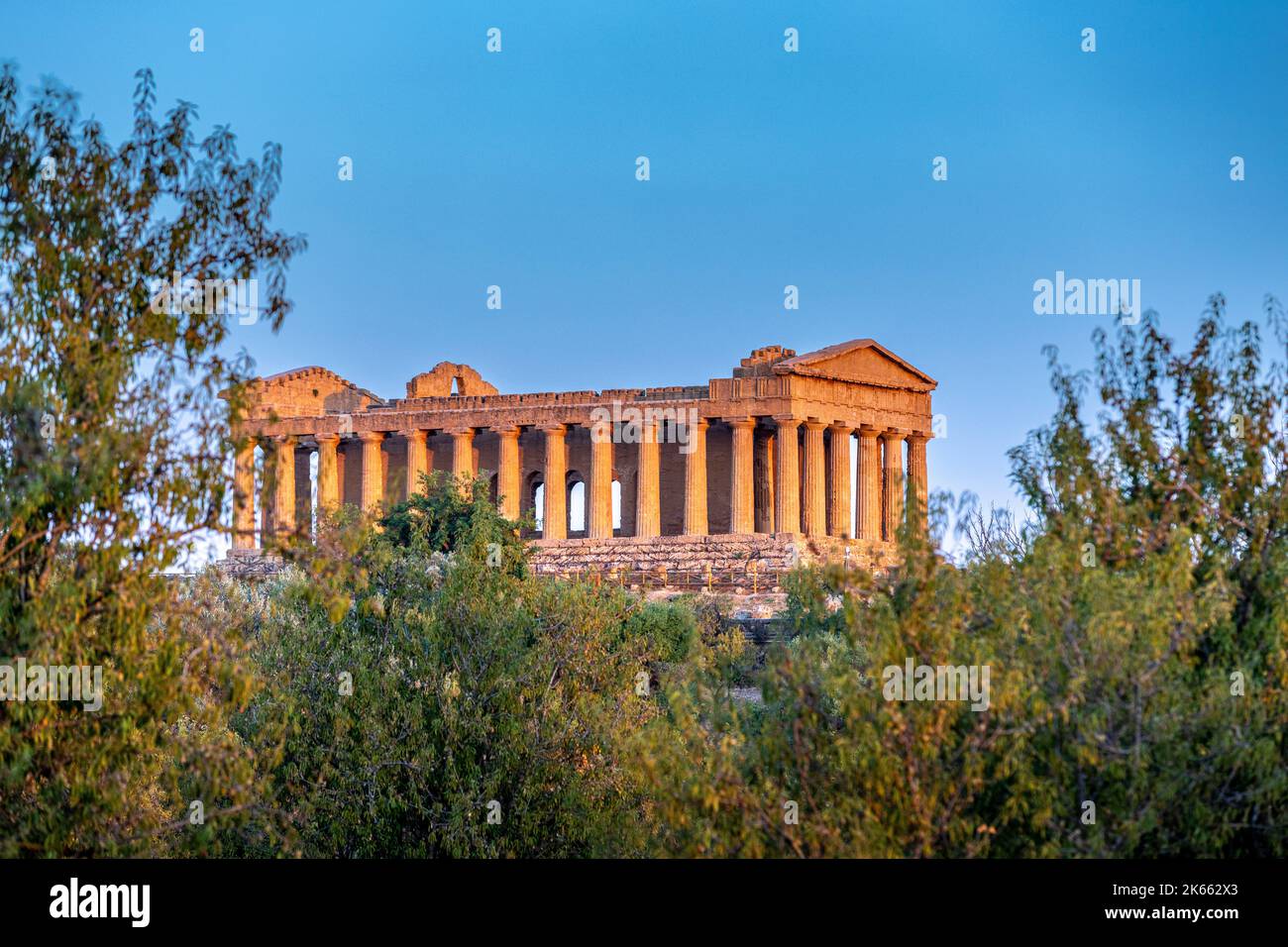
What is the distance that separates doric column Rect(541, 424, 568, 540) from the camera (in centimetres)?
6109

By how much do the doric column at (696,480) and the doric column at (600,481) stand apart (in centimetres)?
289

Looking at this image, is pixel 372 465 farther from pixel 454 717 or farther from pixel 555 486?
pixel 454 717

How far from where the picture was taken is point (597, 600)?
29.8 meters

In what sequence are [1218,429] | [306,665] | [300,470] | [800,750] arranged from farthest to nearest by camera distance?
1. [300,470]
2. [306,665]
3. [1218,429]
4. [800,750]

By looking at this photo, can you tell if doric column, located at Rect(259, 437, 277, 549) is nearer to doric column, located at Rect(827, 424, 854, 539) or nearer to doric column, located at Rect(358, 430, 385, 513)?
doric column, located at Rect(827, 424, 854, 539)

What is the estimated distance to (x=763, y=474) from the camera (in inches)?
2436

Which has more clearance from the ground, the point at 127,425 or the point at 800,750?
the point at 127,425

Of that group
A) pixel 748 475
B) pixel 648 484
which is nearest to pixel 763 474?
pixel 748 475

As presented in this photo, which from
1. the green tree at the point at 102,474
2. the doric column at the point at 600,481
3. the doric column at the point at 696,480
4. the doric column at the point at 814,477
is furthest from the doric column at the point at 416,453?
the green tree at the point at 102,474

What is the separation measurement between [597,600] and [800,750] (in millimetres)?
13024

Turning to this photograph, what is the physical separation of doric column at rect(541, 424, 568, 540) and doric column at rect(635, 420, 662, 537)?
3.02m

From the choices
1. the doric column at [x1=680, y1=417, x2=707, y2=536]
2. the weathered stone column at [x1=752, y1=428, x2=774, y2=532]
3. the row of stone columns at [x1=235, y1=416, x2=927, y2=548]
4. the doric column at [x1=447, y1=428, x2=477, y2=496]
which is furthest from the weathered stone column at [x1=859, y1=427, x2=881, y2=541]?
the doric column at [x1=447, y1=428, x2=477, y2=496]
